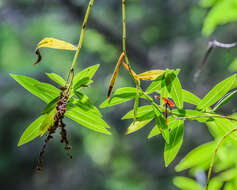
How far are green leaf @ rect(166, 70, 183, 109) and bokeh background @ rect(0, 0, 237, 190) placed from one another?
6.39ft

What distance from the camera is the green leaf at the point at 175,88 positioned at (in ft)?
0.82

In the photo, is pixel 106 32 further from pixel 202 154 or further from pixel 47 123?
pixel 47 123

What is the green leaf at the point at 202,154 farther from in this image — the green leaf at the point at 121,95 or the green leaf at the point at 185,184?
the green leaf at the point at 121,95

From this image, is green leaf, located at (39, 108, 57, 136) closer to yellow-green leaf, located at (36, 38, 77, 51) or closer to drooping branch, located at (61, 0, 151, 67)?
yellow-green leaf, located at (36, 38, 77, 51)

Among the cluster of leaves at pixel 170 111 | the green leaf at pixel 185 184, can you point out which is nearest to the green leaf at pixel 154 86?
the cluster of leaves at pixel 170 111

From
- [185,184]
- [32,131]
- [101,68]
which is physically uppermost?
[32,131]

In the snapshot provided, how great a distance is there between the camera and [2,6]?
2.70m

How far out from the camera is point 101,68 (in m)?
2.67

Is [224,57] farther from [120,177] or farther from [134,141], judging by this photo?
[120,177]

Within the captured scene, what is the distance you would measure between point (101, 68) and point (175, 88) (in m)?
2.43

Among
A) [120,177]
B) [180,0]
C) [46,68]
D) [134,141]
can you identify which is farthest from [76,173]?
[180,0]

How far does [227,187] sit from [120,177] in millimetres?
2551

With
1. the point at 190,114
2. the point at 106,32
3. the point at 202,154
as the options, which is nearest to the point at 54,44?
the point at 190,114

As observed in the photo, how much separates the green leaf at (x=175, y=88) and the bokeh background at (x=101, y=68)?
1948mm
